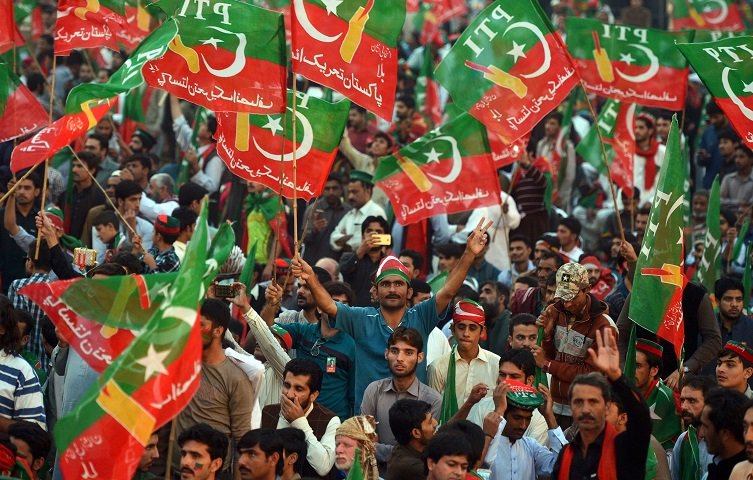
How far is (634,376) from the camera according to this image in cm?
930

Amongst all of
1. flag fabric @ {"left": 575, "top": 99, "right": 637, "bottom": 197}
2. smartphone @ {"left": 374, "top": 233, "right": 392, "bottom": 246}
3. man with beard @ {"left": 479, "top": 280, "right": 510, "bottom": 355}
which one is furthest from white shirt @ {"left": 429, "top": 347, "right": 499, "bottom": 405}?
flag fabric @ {"left": 575, "top": 99, "right": 637, "bottom": 197}

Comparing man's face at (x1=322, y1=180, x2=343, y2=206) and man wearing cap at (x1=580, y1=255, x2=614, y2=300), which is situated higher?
man wearing cap at (x1=580, y1=255, x2=614, y2=300)

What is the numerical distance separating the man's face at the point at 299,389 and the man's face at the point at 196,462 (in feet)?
3.25

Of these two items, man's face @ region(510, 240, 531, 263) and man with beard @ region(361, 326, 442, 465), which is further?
man's face @ region(510, 240, 531, 263)

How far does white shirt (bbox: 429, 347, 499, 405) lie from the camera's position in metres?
9.82

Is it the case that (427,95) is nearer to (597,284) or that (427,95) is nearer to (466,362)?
(597,284)

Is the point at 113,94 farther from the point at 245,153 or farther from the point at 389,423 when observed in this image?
the point at 389,423

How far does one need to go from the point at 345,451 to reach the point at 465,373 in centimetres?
186

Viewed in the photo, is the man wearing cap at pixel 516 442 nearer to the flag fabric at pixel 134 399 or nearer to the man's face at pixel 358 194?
the flag fabric at pixel 134 399

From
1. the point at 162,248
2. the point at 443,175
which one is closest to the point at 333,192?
the point at 443,175

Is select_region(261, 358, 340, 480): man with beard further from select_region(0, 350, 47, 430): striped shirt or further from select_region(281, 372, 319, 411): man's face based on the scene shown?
select_region(0, 350, 47, 430): striped shirt

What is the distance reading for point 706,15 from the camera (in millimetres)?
20609

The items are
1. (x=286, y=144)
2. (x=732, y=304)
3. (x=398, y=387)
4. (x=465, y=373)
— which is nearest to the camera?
(x=398, y=387)

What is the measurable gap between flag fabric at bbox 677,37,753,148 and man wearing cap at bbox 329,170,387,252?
14.1 ft
